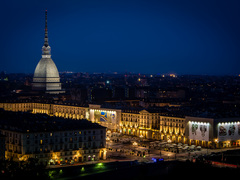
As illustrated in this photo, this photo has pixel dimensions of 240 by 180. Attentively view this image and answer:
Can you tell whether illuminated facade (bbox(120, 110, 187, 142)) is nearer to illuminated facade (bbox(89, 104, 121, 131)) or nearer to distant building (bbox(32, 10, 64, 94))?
illuminated facade (bbox(89, 104, 121, 131))

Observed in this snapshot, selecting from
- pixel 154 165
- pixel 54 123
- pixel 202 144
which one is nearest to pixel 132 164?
pixel 154 165

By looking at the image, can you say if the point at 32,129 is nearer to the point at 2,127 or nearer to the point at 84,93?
the point at 2,127

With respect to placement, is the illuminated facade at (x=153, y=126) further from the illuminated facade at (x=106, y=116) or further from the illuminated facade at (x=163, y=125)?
the illuminated facade at (x=106, y=116)

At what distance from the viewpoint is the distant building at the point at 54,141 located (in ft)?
167

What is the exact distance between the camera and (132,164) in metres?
48.8

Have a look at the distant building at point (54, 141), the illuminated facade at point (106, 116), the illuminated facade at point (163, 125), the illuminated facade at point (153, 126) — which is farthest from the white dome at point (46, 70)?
the distant building at point (54, 141)

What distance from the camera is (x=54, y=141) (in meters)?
52.5

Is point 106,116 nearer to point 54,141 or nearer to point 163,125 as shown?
point 163,125

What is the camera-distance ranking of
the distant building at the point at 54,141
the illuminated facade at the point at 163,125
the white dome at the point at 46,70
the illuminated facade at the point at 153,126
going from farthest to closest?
the white dome at the point at 46,70, the illuminated facade at the point at 153,126, the illuminated facade at the point at 163,125, the distant building at the point at 54,141

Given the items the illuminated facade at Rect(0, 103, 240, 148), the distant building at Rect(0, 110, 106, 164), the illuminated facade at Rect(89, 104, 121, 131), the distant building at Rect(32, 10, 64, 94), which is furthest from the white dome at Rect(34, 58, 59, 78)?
the distant building at Rect(0, 110, 106, 164)

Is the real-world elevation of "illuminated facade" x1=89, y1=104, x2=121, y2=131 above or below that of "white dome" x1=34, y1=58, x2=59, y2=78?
below

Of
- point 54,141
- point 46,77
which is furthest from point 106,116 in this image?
point 46,77

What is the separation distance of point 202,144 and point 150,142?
6046 mm

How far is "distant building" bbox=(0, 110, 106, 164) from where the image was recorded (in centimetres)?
5100
